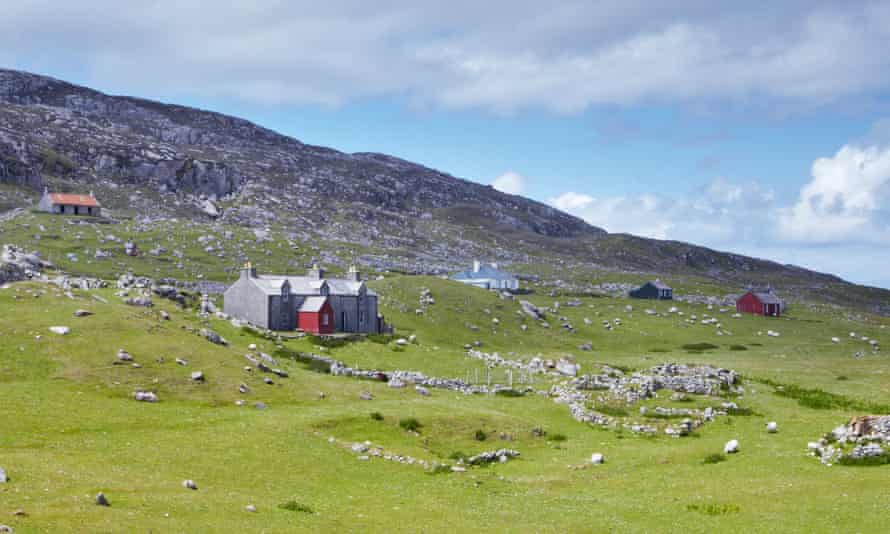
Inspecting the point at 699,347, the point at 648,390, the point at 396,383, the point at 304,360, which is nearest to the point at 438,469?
the point at 396,383

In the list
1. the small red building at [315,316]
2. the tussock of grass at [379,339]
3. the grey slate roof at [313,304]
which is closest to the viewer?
the tussock of grass at [379,339]

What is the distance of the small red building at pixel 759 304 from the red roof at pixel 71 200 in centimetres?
15058

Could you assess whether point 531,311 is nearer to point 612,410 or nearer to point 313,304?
point 313,304

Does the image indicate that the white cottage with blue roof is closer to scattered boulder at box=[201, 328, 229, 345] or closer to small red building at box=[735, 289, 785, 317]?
small red building at box=[735, 289, 785, 317]

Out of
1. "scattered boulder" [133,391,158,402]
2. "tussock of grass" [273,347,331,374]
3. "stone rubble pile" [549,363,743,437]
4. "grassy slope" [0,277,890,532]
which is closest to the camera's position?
"grassy slope" [0,277,890,532]

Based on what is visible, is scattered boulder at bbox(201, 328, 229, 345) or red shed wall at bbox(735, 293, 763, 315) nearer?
scattered boulder at bbox(201, 328, 229, 345)

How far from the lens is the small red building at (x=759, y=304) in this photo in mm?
159750

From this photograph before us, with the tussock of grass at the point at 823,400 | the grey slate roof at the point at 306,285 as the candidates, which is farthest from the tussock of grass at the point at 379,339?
the tussock of grass at the point at 823,400

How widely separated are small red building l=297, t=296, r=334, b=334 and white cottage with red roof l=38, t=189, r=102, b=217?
103 metres

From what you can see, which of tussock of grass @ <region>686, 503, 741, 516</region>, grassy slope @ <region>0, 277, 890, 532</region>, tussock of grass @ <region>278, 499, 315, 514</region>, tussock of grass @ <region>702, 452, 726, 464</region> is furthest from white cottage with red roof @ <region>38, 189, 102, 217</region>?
tussock of grass @ <region>686, 503, 741, 516</region>

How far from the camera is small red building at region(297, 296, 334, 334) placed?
94312 mm

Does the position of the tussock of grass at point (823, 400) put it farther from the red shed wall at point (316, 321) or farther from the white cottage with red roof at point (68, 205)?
the white cottage with red roof at point (68, 205)

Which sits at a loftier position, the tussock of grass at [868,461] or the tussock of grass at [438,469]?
the tussock of grass at [868,461]

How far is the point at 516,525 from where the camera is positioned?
94.2 feet
